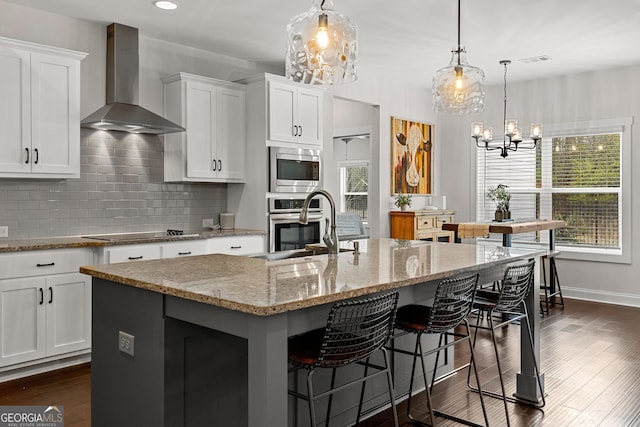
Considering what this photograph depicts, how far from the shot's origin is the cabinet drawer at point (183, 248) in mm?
4418

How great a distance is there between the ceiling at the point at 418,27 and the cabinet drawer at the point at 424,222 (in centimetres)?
197

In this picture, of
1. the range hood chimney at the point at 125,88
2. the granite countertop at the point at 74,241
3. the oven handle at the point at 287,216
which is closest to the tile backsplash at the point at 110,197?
the granite countertop at the point at 74,241

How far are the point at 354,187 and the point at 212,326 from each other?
7502 mm

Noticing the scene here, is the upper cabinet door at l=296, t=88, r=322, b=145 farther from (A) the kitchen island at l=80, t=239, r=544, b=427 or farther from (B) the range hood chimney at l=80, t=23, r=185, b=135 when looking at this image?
(A) the kitchen island at l=80, t=239, r=544, b=427

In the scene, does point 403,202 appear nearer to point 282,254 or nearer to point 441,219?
point 441,219

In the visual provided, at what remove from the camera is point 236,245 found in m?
5.01

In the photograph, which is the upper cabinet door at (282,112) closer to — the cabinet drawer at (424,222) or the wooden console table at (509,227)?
the wooden console table at (509,227)

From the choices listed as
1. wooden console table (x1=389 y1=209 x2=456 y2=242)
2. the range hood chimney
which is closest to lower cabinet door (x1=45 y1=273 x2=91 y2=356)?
the range hood chimney

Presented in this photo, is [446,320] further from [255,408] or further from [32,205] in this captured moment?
[32,205]

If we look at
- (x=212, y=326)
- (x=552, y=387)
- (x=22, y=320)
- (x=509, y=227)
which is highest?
(x=509, y=227)

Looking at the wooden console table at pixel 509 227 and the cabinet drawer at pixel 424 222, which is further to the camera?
the cabinet drawer at pixel 424 222

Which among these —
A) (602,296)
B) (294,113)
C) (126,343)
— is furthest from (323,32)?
(602,296)

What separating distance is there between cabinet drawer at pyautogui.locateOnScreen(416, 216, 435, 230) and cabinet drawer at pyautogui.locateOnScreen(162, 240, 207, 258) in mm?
3161

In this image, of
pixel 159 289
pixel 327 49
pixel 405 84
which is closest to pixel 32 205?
pixel 159 289
